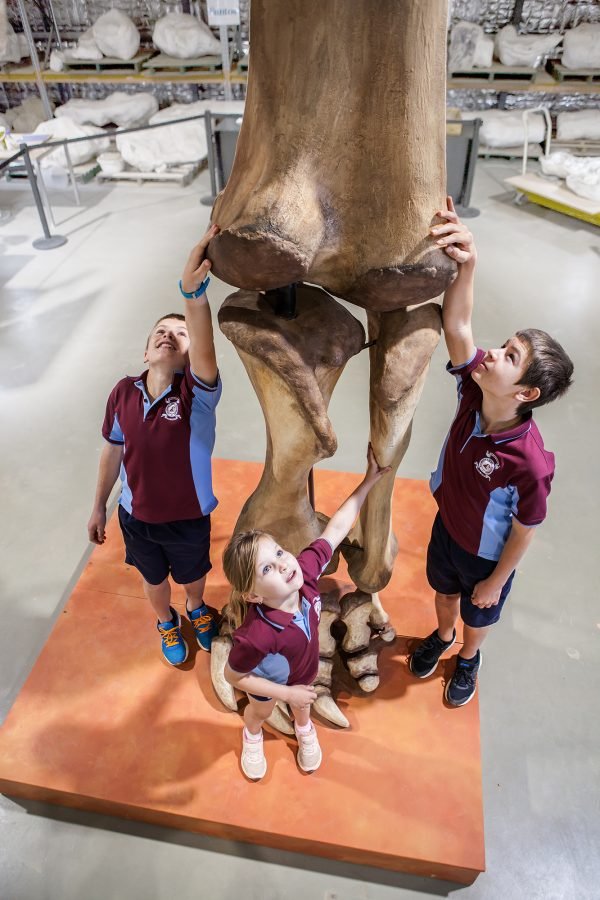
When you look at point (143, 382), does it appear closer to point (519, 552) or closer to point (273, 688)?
point (273, 688)

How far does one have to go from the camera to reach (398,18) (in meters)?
1.26

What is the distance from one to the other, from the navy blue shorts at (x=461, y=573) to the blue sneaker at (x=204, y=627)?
843 mm

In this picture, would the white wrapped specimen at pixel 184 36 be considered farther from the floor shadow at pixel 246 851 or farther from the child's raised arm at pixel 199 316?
the floor shadow at pixel 246 851

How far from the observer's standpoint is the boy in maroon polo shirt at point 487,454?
1.56 metres

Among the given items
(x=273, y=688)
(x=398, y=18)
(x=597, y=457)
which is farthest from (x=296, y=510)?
(x=597, y=457)

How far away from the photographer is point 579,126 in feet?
24.9

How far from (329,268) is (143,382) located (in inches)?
28.6

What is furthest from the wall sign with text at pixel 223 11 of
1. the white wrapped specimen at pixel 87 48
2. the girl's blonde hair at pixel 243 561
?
the girl's blonde hair at pixel 243 561

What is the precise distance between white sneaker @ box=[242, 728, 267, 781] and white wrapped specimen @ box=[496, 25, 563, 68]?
27.5 feet

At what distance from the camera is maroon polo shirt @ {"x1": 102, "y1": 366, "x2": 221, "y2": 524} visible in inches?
74.2

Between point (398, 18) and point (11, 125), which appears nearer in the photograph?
point (398, 18)

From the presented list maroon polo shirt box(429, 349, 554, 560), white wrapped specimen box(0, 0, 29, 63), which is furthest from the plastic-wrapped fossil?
white wrapped specimen box(0, 0, 29, 63)

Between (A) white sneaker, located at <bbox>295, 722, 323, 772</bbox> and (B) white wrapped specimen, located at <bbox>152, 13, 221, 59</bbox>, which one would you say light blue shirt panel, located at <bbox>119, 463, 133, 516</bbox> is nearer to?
(A) white sneaker, located at <bbox>295, 722, 323, 772</bbox>

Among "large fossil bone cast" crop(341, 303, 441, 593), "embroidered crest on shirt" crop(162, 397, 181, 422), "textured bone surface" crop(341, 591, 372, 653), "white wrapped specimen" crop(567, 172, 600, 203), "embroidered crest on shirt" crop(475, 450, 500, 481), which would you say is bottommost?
"textured bone surface" crop(341, 591, 372, 653)
